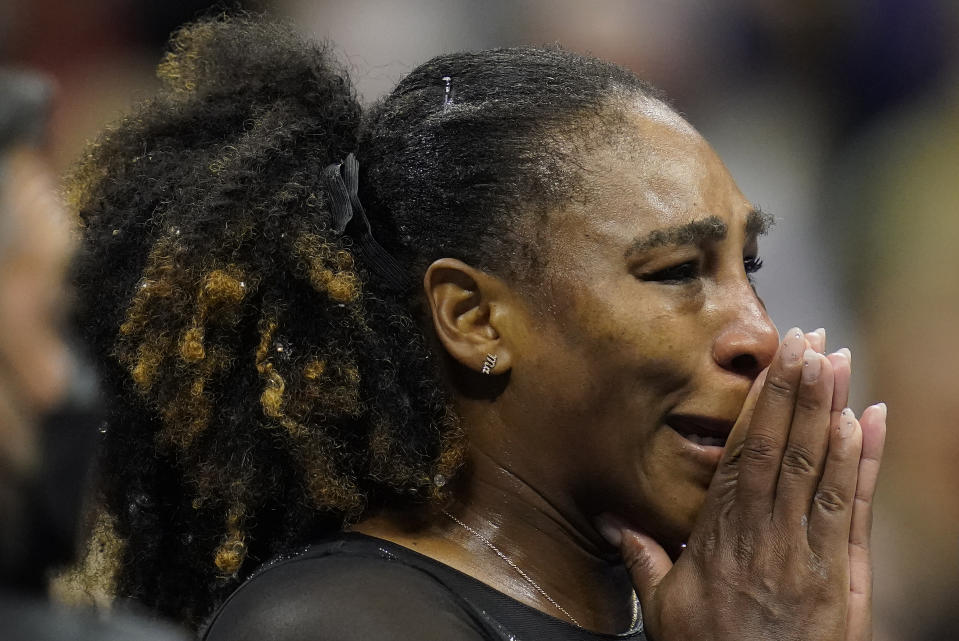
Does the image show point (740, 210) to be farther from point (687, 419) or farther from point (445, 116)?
point (445, 116)

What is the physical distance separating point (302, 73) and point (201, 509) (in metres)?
0.77

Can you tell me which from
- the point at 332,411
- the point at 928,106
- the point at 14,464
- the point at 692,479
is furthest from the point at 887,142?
the point at 14,464

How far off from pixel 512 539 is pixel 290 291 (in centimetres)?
52

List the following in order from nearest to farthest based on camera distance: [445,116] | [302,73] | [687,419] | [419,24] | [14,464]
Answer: [687,419]
[445,116]
[302,73]
[14,464]
[419,24]

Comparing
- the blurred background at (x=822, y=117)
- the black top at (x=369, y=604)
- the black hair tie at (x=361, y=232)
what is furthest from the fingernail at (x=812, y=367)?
the blurred background at (x=822, y=117)

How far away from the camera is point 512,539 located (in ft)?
5.79

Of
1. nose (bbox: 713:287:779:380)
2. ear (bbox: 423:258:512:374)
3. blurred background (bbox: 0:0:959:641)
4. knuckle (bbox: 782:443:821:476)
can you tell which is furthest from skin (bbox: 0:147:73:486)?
knuckle (bbox: 782:443:821:476)

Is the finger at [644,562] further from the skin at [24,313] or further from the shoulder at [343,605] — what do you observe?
the skin at [24,313]

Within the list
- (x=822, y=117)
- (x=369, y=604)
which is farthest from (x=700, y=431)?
(x=822, y=117)

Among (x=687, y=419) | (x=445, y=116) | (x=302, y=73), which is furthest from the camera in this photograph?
(x=302, y=73)

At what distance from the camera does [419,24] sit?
11.2 feet

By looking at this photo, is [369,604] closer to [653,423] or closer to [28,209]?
[653,423]

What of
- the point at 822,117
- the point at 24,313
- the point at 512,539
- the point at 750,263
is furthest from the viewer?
the point at 822,117

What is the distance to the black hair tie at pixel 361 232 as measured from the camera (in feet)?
5.87
